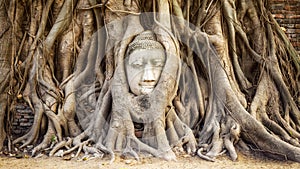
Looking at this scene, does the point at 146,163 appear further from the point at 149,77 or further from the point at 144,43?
the point at 144,43

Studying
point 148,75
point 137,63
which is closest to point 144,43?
point 137,63

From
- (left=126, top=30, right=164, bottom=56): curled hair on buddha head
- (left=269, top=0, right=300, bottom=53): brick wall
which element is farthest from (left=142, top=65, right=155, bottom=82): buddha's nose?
(left=269, top=0, right=300, bottom=53): brick wall

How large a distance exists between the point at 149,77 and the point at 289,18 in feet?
9.36

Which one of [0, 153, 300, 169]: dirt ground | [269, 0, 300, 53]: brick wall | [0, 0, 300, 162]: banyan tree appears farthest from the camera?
[269, 0, 300, 53]: brick wall

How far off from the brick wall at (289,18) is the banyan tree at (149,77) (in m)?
0.69

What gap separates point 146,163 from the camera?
10.0 ft

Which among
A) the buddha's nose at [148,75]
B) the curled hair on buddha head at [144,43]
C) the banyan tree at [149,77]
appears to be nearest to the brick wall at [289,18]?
the banyan tree at [149,77]

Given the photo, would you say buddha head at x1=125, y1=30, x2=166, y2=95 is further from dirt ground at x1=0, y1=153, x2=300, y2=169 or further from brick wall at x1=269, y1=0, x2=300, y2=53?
brick wall at x1=269, y1=0, x2=300, y2=53

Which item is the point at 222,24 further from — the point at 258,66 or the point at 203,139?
the point at 203,139

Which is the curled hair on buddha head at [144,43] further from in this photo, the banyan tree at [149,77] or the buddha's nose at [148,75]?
the buddha's nose at [148,75]

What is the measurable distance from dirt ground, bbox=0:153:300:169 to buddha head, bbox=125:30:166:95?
2.74ft

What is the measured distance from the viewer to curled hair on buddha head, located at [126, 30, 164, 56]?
3.66 meters

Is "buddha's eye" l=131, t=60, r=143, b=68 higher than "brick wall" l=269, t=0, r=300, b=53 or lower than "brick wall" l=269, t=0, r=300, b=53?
lower

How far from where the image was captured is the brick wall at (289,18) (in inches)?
202
